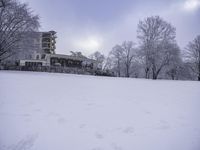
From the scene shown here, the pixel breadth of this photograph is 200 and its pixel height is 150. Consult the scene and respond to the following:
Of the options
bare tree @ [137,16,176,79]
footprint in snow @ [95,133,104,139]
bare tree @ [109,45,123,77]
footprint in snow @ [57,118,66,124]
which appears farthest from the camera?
bare tree @ [109,45,123,77]

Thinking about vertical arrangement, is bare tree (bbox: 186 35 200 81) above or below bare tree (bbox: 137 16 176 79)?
below

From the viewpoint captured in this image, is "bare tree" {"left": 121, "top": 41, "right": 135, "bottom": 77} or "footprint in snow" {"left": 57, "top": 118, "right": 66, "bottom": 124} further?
"bare tree" {"left": 121, "top": 41, "right": 135, "bottom": 77}

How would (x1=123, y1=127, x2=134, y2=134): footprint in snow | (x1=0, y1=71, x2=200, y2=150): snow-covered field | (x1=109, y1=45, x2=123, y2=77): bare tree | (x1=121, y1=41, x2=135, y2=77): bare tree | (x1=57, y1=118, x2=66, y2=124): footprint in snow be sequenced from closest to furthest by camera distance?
(x1=0, y1=71, x2=200, y2=150): snow-covered field
(x1=123, y1=127, x2=134, y2=134): footprint in snow
(x1=57, y1=118, x2=66, y2=124): footprint in snow
(x1=121, y1=41, x2=135, y2=77): bare tree
(x1=109, y1=45, x2=123, y2=77): bare tree

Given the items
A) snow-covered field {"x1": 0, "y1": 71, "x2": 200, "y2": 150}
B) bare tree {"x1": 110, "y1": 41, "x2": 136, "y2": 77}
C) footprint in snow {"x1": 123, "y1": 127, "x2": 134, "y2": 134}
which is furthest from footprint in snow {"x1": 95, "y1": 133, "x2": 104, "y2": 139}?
bare tree {"x1": 110, "y1": 41, "x2": 136, "y2": 77}

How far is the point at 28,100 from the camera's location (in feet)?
14.4

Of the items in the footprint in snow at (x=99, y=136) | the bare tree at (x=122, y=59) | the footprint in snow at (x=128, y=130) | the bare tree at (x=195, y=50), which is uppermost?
the bare tree at (x=122, y=59)

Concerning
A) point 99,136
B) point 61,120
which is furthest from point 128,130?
point 61,120

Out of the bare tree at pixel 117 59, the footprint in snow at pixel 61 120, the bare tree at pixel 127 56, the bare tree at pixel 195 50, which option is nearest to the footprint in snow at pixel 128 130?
the footprint in snow at pixel 61 120

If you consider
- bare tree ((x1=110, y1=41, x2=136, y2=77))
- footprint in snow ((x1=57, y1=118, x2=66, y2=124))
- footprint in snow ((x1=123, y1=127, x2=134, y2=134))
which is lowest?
footprint in snow ((x1=123, y1=127, x2=134, y2=134))

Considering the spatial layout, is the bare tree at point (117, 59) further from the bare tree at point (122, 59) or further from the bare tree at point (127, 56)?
the bare tree at point (127, 56)

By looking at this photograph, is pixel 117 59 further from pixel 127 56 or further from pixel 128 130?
pixel 128 130

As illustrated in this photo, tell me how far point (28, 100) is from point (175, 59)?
17.6m

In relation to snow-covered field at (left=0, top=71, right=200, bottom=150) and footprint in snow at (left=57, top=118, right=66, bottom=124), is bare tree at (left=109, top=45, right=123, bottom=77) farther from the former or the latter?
Result: footprint in snow at (left=57, top=118, right=66, bottom=124)

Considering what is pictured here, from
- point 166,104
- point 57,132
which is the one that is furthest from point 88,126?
point 166,104
